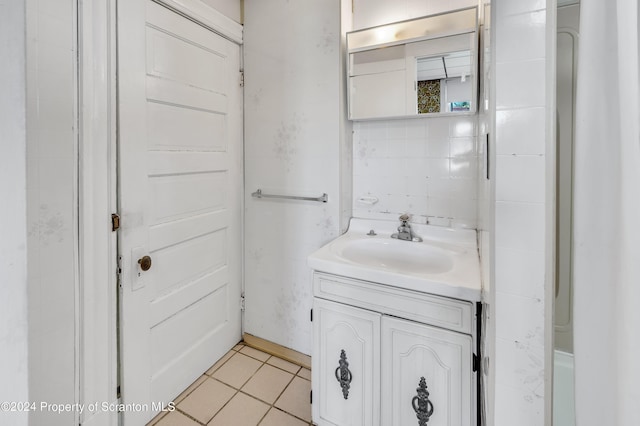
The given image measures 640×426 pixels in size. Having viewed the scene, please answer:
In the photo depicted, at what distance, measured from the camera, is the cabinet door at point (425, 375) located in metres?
1.04

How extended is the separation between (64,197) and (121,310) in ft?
1.73

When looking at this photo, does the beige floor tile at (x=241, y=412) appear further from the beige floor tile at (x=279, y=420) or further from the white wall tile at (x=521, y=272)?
the white wall tile at (x=521, y=272)

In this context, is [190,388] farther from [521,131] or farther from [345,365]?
[521,131]

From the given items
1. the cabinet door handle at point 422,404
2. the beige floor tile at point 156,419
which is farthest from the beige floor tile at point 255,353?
the cabinet door handle at point 422,404

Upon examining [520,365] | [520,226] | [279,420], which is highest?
[520,226]

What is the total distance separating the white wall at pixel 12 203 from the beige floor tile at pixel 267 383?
3.09 ft

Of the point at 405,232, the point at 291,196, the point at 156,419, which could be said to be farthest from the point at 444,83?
the point at 156,419

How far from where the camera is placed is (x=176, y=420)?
1423 mm

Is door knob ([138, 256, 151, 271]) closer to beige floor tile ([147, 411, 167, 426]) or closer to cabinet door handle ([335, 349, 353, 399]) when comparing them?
beige floor tile ([147, 411, 167, 426])

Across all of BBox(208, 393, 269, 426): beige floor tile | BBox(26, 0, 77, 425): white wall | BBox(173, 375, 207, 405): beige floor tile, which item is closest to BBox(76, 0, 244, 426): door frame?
BBox(26, 0, 77, 425): white wall

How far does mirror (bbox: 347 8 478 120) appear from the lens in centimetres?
137

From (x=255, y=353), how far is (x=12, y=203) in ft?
4.77

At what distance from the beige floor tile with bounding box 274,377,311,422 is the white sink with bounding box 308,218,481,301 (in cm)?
75

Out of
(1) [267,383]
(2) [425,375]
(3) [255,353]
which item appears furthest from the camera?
(3) [255,353]
